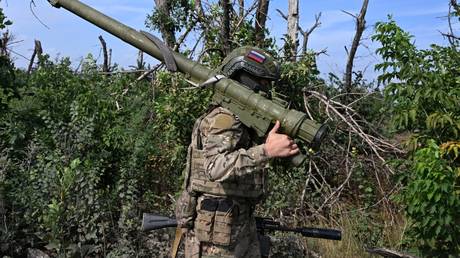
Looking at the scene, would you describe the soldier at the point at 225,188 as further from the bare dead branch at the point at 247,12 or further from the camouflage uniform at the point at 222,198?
the bare dead branch at the point at 247,12

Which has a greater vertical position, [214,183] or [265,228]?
[214,183]

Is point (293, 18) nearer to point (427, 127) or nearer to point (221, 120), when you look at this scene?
point (427, 127)

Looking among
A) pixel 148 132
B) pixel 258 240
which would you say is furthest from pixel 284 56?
pixel 258 240

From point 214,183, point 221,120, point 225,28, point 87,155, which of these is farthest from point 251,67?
point 225,28

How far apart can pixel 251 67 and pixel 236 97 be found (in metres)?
0.20

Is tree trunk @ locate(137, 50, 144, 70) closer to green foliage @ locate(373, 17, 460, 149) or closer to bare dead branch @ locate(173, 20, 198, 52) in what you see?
bare dead branch @ locate(173, 20, 198, 52)

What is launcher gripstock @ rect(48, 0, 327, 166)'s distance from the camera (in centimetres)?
300

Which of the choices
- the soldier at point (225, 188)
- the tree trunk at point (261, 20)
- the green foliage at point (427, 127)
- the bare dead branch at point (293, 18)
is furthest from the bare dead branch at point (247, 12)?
the soldier at point (225, 188)

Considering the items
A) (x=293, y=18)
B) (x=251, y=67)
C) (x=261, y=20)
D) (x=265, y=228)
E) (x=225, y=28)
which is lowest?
(x=265, y=228)

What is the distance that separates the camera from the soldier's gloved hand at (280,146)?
2926mm

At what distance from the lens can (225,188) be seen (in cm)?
333

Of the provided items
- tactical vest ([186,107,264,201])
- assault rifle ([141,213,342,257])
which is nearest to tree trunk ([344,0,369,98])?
assault rifle ([141,213,342,257])

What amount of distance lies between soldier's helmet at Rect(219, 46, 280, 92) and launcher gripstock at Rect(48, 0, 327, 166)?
0.28 feet

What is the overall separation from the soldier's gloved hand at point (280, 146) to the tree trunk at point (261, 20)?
4.07 meters
